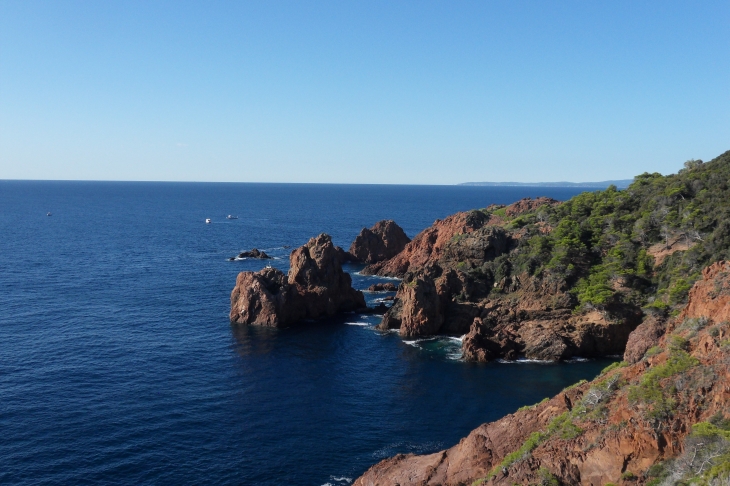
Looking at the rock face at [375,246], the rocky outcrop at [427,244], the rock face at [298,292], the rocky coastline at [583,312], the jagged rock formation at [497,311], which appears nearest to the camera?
the rocky coastline at [583,312]

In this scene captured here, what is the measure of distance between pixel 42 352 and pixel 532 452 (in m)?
67.5

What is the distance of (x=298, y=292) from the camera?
103 m

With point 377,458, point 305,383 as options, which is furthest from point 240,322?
point 377,458

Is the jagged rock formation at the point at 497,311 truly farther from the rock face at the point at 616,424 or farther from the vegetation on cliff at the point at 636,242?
the rock face at the point at 616,424

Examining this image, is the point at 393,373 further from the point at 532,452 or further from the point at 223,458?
the point at 532,452

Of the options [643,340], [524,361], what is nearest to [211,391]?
[524,361]

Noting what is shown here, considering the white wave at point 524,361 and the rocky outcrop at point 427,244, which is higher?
the rocky outcrop at point 427,244

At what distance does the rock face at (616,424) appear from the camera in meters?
31.2

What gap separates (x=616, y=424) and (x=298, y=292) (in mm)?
74864

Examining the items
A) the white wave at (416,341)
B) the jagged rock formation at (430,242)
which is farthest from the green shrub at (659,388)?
the jagged rock formation at (430,242)

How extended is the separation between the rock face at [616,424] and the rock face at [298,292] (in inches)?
2291

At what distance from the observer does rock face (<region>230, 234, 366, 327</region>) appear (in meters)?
98.3

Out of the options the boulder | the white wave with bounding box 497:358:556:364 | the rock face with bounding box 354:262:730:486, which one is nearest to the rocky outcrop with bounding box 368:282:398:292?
the boulder

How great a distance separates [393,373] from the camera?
250 ft
